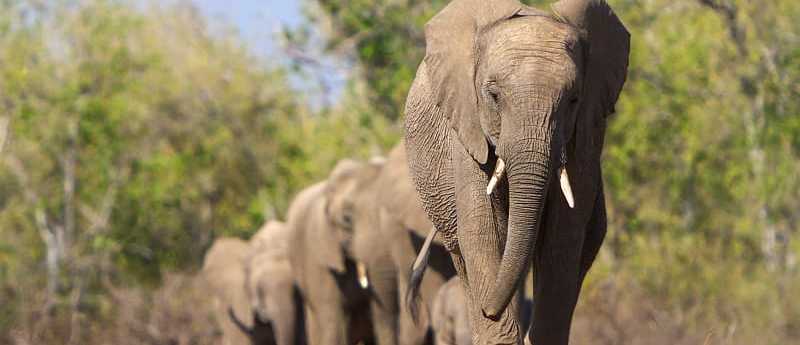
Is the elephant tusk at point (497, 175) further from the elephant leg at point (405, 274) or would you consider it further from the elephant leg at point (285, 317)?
the elephant leg at point (285, 317)

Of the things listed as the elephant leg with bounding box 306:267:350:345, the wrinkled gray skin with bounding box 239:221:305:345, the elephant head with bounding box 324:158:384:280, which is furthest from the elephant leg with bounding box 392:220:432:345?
the wrinkled gray skin with bounding box 239:221:305:345

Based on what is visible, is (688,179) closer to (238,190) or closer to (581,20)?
(238,190)

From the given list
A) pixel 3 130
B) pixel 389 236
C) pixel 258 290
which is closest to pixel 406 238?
pixel 389 236

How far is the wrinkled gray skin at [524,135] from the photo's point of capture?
650cm

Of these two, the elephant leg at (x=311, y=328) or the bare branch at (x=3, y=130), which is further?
the bare branch at (x=3, y=130)

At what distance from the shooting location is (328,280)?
17.2 meters

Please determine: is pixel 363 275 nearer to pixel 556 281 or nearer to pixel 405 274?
pixel 405 274

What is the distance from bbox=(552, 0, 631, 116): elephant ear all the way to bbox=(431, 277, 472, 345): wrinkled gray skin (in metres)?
4.90

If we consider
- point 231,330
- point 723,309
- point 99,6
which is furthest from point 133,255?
point 723,309

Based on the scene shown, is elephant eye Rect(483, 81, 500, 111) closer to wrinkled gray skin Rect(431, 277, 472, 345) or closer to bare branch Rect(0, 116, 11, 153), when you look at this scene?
wrinkled gray skin Rect(431, 277, 472, 345)

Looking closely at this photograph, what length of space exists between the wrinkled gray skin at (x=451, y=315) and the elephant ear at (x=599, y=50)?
4898 millimetres

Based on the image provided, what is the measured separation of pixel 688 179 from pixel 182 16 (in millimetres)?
21966

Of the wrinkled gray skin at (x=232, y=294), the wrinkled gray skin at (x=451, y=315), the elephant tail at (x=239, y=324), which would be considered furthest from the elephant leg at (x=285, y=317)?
the wrinkled gray skin at (x=451, y=315)

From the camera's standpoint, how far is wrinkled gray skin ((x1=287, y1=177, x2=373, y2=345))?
1686 cm
